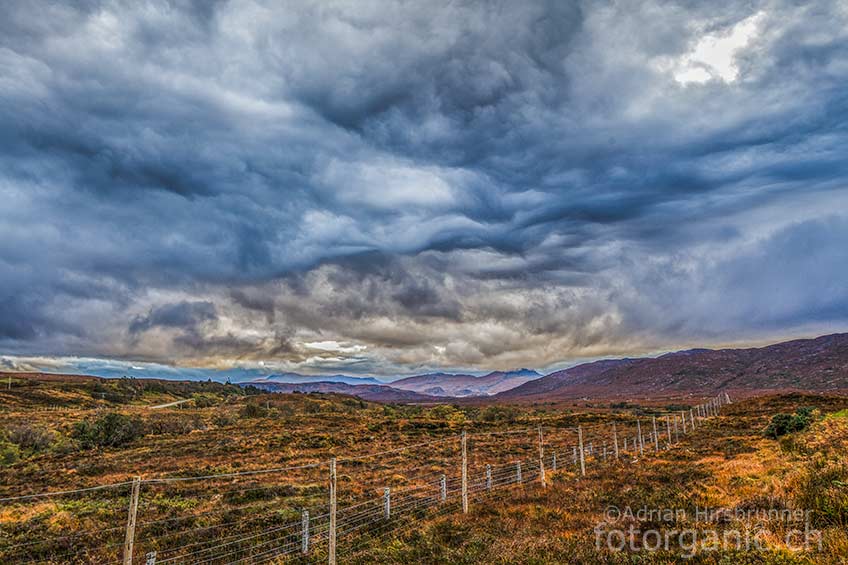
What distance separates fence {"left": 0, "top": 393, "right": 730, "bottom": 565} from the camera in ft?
38.3

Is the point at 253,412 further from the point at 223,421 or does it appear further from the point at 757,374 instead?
the point at 757,374

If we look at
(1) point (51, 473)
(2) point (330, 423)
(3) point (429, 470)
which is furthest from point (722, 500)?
(2) point (330, 423)

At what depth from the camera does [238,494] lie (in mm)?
20688

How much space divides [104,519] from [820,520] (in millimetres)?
21072

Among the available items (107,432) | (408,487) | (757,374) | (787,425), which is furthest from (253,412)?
(757,374)

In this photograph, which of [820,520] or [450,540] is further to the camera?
[450,540]

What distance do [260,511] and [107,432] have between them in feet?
115

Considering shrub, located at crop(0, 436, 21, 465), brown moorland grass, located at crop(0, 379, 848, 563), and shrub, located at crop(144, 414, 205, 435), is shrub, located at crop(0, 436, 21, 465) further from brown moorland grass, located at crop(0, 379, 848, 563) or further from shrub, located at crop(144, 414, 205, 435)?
shrub, located at crop(144, 414, 205, 435)

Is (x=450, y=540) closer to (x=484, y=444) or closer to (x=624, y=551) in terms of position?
(x=624, y=551)

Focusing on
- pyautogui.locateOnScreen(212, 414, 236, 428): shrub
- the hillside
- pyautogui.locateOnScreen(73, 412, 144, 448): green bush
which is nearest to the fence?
pyautogui.locateOnScreen(73, 412, 144, 448): green bush

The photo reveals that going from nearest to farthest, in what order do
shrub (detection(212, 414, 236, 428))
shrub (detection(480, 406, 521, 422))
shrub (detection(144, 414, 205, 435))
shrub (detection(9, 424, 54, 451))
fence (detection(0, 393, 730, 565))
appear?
1. fence (detection(0, 393, 730, 565))
2. shrub (detection(9, 424, 54, 451))
3. shrub (detection(144, 414, 205, 435))
4. shrub (detection(212, 414, 236, 428))
5. shrub (detection(480, 406, 521, 422))

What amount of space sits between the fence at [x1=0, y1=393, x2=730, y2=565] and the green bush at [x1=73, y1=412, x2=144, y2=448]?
22100mm

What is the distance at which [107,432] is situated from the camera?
43531 millimetres

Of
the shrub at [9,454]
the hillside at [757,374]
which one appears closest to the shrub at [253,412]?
the shrub at [9,454]
